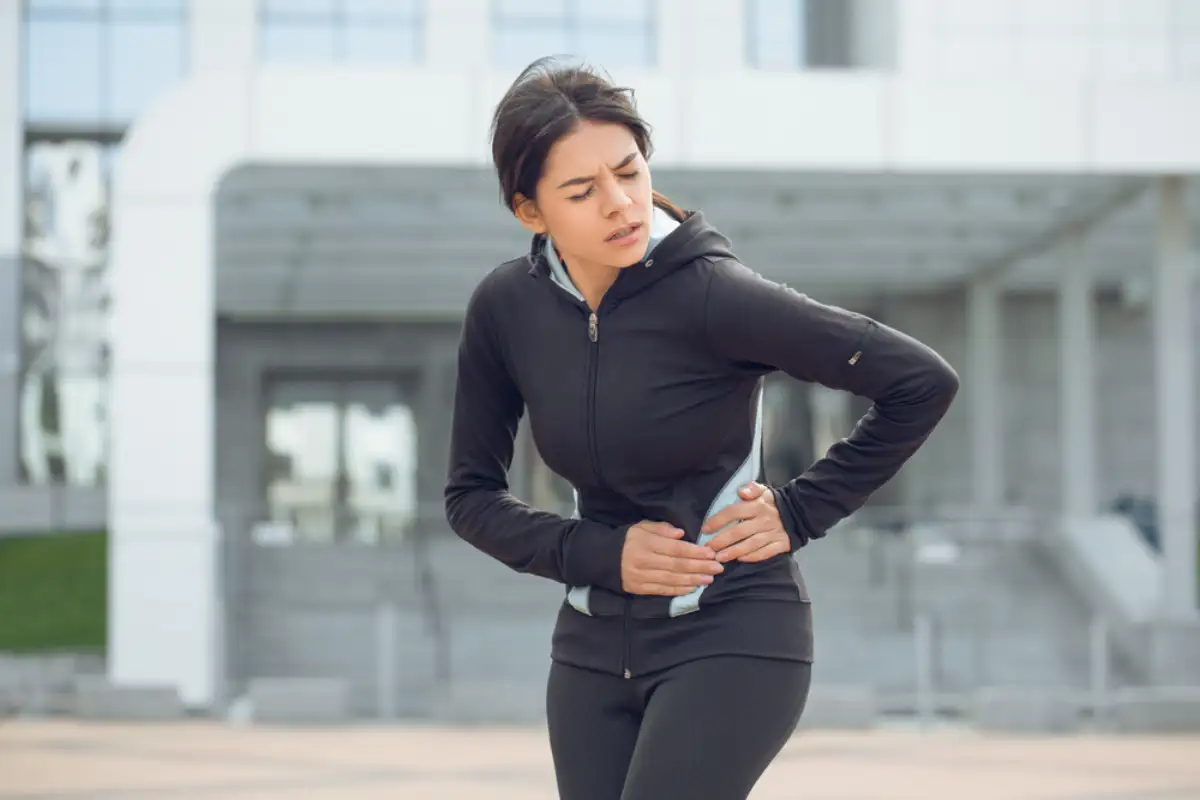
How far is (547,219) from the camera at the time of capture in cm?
281

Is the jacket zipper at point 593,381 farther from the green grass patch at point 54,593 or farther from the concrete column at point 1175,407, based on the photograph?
the green grass patch at point 54,593

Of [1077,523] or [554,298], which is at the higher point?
[554,298]

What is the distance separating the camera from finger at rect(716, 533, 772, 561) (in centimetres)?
274

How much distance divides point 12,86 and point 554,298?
3255 cm

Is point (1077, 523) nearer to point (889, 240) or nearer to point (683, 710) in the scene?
point (889, 240)

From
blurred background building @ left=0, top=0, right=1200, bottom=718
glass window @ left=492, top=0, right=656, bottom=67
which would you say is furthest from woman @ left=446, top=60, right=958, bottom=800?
glass window @ left=492, top=0, right=656, bottom=67

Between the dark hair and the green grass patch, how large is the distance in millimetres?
21262

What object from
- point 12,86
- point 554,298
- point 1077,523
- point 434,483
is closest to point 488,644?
point 1077,523

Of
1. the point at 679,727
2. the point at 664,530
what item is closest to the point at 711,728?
the point at 679,727

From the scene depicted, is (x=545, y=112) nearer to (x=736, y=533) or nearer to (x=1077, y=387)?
(x=736, y=533)

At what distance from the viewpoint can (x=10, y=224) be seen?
33.8 meters

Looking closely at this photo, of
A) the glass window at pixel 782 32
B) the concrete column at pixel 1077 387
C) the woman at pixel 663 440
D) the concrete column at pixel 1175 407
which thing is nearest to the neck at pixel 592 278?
the woman at pixel 663 440

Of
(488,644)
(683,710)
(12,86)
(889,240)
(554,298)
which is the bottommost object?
(488,644)

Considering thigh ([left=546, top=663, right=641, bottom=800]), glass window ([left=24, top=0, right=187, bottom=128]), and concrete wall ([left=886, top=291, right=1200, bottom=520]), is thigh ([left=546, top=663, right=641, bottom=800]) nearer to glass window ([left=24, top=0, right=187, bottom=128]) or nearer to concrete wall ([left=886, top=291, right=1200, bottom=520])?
concrete wall ([left=886, top=291, right=1200, bottom=520])
